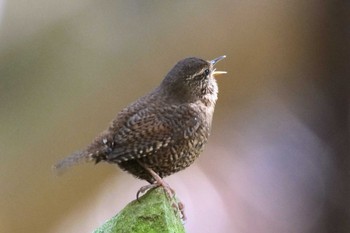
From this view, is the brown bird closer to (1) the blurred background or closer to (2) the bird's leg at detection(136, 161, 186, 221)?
(2) the bird's leg at detection(136, 161, 186, 221)

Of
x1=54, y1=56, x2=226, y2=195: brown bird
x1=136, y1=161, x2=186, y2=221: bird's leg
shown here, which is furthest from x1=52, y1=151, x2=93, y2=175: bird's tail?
x1=136, y1=161, x2=186, y2=221: bird's leg

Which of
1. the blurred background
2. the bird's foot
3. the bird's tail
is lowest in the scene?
the blurred background

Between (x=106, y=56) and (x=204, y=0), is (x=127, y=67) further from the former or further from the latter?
(x=204, y=0)

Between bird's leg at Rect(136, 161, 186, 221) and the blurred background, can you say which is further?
the blurred background

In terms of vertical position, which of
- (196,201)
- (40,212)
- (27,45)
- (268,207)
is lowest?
(268,207)

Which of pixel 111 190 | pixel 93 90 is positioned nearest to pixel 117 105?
pixel 93 90

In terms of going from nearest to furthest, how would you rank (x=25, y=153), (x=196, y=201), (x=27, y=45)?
1. (x=196, y=201)
2. (x=25, y=153)
3. (x=27, y=45)

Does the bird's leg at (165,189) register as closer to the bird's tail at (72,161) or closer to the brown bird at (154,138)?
the brown bird at (154,138)
